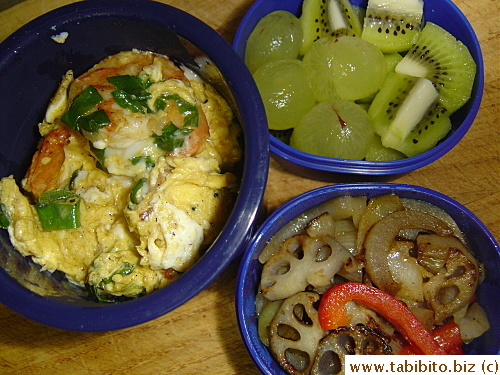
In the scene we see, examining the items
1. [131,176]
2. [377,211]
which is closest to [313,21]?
[377,211]

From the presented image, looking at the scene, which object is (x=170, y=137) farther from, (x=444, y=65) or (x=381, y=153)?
(x=444, y=65)

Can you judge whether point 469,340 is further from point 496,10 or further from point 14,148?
point 14,148

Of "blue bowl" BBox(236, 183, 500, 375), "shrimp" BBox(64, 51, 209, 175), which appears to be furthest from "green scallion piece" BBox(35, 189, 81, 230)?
"blue bowl" BBox(236, 183, 500, 375)

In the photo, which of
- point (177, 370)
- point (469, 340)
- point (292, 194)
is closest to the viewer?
point (469, 340)

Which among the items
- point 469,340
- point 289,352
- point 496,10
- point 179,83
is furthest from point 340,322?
point 496,10

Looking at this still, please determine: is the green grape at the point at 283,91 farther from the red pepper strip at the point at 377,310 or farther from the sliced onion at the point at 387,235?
the red pepper strip at the point at 377,310

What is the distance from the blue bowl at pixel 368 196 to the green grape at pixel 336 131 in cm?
14

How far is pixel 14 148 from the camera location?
4.42ft

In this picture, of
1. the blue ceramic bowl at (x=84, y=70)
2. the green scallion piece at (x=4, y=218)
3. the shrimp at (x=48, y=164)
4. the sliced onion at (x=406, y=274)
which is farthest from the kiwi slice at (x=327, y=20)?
the green scallion piece at (x=4, y=218)

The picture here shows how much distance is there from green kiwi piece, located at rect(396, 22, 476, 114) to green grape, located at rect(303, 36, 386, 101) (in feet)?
0.41

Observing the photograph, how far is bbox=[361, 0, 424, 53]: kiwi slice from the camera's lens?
1.58 metres

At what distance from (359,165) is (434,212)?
255 millimetres

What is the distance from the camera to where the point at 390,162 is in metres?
1.44

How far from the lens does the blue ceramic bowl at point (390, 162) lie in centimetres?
144
